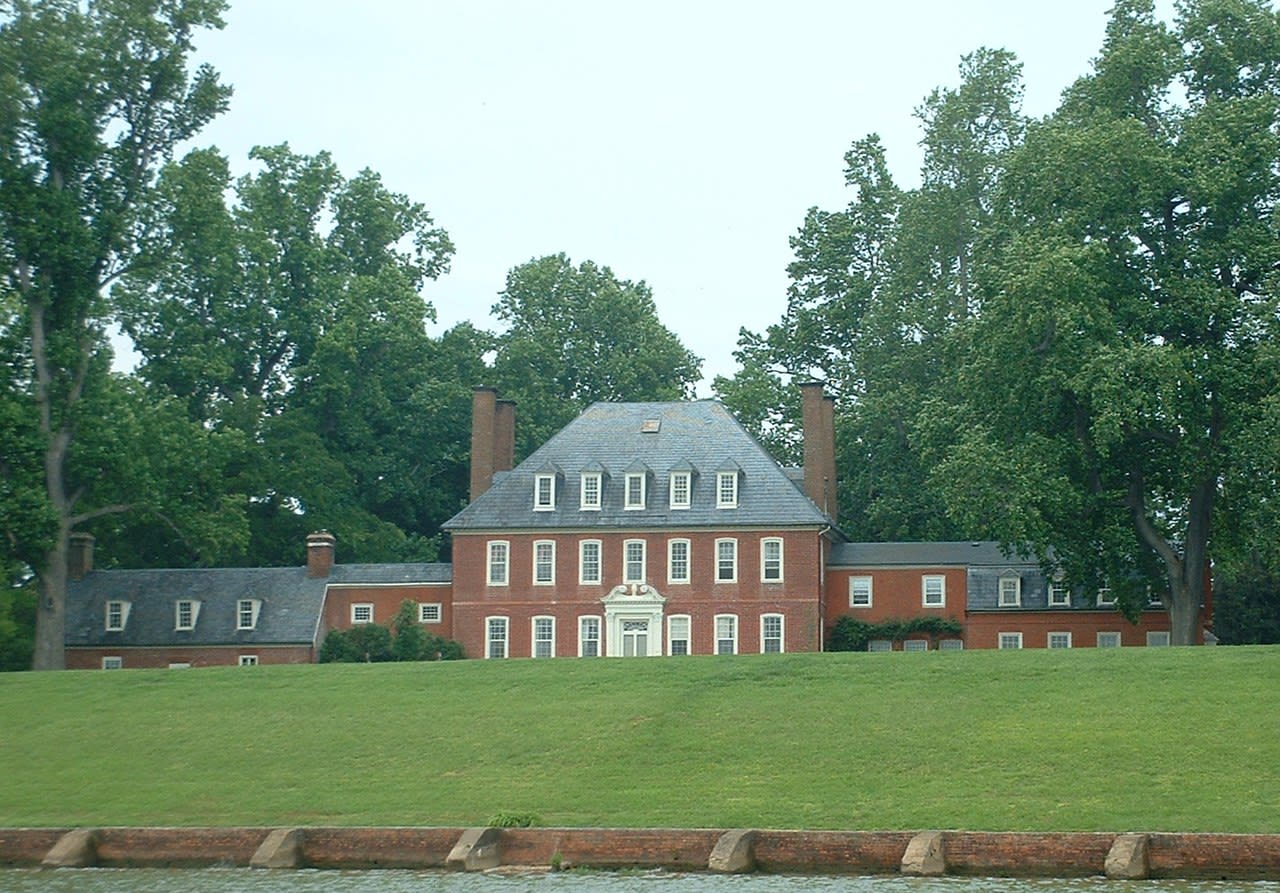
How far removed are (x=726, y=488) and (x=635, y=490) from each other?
126 inches

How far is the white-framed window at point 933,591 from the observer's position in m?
66.4

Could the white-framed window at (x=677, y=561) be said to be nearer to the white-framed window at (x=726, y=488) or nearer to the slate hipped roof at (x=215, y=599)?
the white-framed window at (x=726, y=488)

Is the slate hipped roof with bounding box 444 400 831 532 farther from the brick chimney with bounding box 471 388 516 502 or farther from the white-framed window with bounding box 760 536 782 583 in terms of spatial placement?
the brick chimney with bounding box 471 388 516 502

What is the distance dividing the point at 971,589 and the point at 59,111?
3331 cm

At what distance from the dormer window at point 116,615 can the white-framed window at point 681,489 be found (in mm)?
19743

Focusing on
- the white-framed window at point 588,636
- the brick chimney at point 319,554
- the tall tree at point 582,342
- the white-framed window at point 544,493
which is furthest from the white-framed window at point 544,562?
the tall tree at point 582,342

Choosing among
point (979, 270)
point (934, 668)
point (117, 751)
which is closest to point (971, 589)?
point (979, 270)

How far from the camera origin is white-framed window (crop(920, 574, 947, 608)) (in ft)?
218

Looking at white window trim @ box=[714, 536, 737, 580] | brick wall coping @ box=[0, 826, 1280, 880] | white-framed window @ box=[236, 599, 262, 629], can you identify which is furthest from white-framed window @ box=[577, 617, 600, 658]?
brick wall coping @ box=[0, 826, 1280, 880]

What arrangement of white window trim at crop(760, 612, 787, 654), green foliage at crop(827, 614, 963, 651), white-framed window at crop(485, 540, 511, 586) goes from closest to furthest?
white window trim at crop(760, 612, 787, 654) < green foliage at crop(827, 614, 963, 651) < white-framed window at crop(485, 540, 511, 586)

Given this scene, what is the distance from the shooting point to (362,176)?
276 feet

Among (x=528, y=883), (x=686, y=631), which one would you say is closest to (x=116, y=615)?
(x=686, y=631)

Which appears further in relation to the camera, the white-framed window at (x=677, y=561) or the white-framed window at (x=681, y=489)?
the white-framed window at (x=681, y=489)

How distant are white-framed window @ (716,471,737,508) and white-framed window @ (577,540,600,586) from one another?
4447mm
